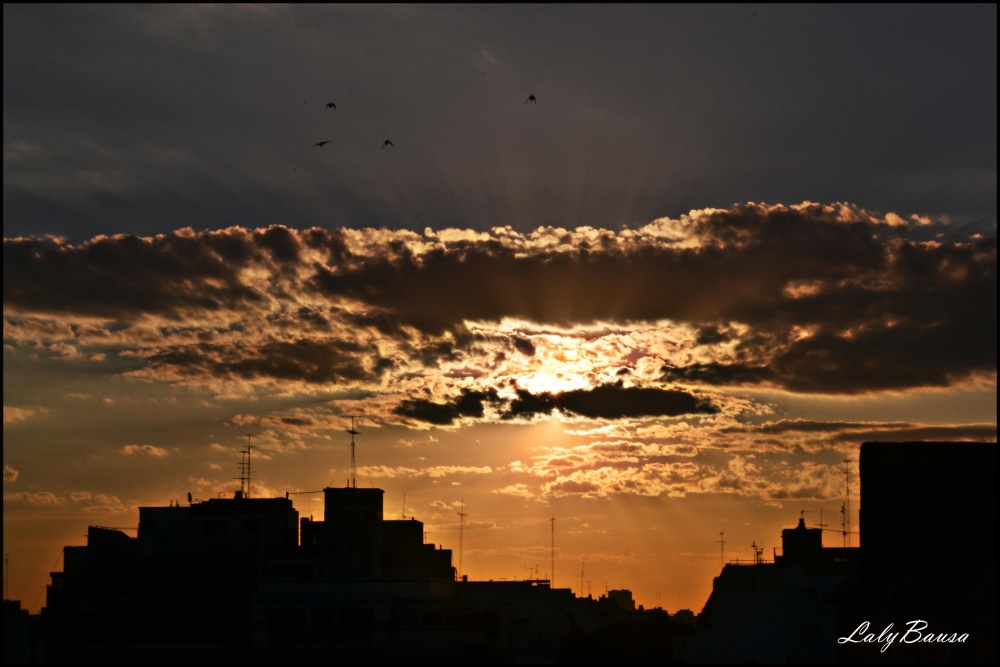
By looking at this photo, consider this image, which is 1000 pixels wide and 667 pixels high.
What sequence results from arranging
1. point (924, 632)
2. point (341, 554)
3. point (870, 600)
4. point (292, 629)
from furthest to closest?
point (341, 554) < point (292, 629) < point (870, 600) < point (924, 632)

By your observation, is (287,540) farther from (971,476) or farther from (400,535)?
(971,476)

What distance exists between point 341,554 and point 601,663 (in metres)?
30.5

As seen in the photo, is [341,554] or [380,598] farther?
[341,554]

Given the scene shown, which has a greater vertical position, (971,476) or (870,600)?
(971,476)

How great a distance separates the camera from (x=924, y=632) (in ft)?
305

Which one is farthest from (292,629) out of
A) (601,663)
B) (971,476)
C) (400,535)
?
(971,476)

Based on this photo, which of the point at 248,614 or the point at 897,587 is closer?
the point at 897,587

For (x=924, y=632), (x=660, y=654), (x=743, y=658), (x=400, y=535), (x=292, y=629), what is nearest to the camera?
(x=924, y=632)

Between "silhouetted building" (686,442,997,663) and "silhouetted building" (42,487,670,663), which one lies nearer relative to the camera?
"silhouetted building" (686,442,997,663)

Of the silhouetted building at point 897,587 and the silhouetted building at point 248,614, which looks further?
the silhouetted building at point 248,614

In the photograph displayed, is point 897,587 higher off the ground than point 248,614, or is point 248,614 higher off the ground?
point 897,587

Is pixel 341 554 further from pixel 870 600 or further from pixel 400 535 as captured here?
pixel 870 600

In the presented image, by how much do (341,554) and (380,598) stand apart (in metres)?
19.9

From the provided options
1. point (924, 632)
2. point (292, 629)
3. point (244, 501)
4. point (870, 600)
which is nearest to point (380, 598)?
point (292, 629)
